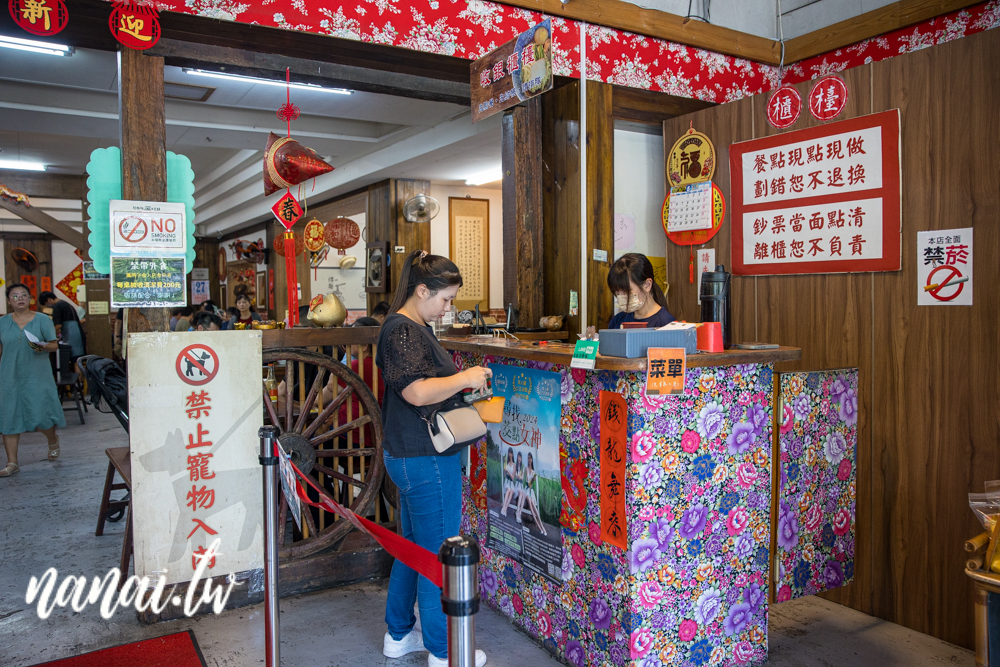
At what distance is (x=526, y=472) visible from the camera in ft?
9.12

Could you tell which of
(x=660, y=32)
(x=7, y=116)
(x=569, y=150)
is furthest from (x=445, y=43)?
(x=7, y=116)

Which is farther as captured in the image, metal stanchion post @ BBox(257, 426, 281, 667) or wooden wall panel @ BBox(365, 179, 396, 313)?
wooden wall panel @ BBox(365, 179, 396, 313)

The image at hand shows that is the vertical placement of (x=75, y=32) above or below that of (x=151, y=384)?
above

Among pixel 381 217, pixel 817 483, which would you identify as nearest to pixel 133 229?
pixel 817 483

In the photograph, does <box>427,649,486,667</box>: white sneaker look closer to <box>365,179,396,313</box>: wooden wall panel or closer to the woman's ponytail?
the woman's ponytail

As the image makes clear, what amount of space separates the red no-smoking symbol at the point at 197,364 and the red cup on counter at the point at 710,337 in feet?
7.06

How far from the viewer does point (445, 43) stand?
3492 mm

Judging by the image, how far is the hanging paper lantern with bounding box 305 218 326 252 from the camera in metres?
5.97

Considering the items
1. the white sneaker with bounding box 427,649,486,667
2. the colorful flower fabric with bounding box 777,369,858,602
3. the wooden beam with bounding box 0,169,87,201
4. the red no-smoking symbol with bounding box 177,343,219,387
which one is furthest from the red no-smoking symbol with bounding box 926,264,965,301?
the wooden beam with bounding box 0,169,87,201

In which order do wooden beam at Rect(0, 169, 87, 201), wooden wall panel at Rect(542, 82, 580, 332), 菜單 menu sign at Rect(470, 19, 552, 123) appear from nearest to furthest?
菜單 menu sign at Rect(470, 19, 552, 123), wooden wall panel at Rect(542, 82, 580, 332), wooden beam at Rect(0, 169, 87, 201)

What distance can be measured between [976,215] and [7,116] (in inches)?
295

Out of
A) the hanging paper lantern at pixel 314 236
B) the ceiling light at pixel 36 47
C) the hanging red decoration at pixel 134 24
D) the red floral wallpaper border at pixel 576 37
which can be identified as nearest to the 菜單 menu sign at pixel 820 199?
the red floral wallpaper border at pixel 576 37

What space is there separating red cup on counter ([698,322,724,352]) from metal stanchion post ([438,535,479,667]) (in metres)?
1.42

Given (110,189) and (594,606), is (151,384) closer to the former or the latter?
(110,189)
